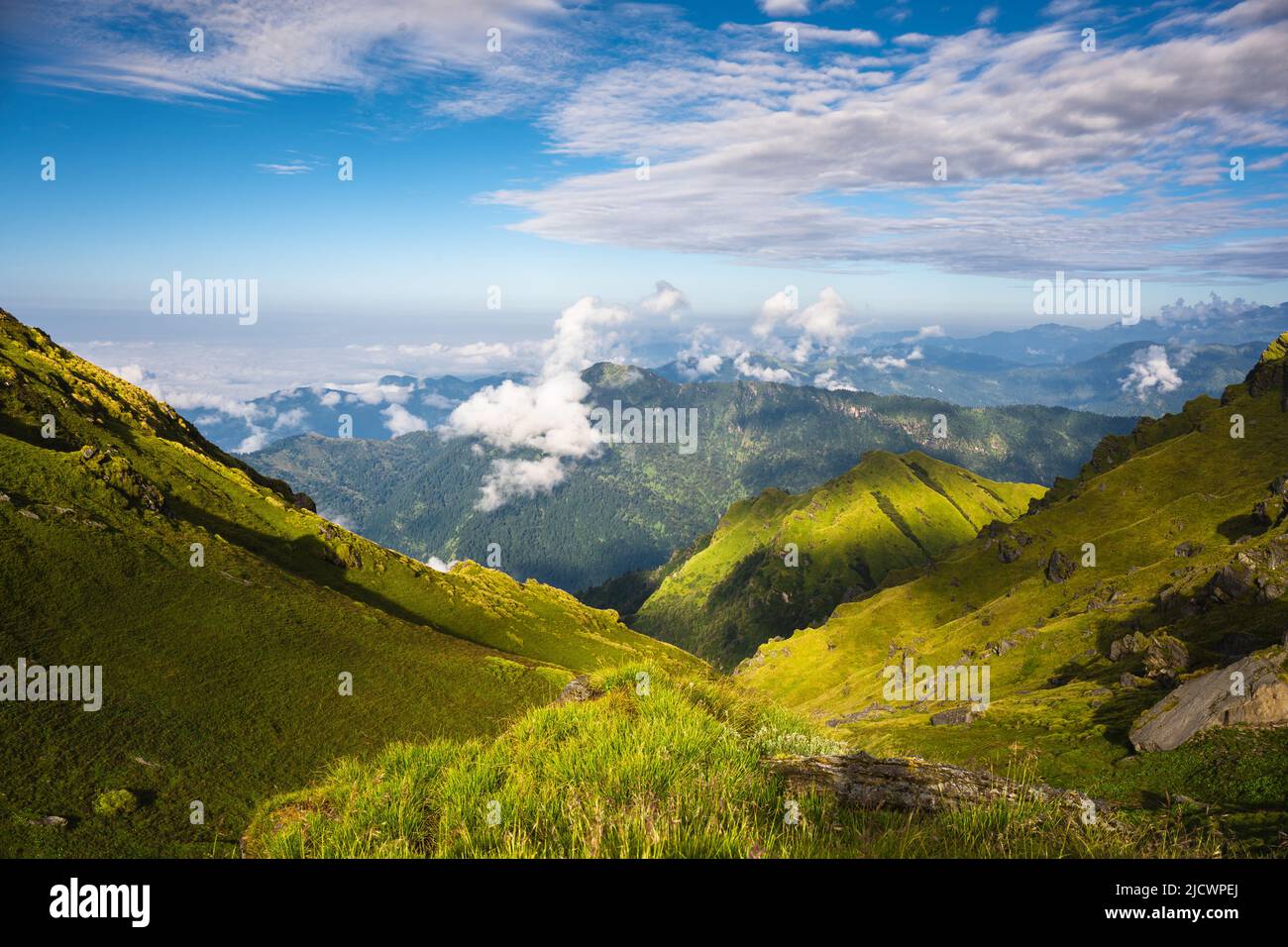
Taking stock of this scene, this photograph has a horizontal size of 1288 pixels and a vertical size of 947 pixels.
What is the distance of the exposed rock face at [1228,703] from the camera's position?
32469mm

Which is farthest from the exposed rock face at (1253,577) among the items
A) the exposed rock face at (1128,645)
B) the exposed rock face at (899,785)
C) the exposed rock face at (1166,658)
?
the exposed rock face at (899,785)

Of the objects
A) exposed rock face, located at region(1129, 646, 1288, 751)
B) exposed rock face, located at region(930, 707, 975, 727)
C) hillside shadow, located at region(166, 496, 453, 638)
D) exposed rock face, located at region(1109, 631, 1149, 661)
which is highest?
hillside shadow, located at region(166, 496, 453, 638)

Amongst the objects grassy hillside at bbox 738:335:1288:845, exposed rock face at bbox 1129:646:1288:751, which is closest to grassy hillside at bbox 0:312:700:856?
grassy hillside at bbox 738:335:1288:845

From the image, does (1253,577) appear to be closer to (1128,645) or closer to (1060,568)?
(1128,645)

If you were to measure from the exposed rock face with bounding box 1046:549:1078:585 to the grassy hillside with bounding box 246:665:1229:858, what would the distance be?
171832 millimetres

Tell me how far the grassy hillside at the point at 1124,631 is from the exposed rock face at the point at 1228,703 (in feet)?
5.19

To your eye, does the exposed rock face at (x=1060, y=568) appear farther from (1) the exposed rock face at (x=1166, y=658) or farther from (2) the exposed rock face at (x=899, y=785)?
(2) the exposed rock face at (x=899, y=785)

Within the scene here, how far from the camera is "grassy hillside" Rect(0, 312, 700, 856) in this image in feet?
79.3

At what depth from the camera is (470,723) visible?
40.6 meters

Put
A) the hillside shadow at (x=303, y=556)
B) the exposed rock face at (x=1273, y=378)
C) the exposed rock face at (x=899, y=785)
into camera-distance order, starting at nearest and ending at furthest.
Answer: the exposed rock face at (x=899, y=785) < the hillside shadow at (x=303, y=556) < the exposed rock face at (x=1273, y=378)

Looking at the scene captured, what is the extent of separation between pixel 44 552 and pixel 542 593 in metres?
74.8

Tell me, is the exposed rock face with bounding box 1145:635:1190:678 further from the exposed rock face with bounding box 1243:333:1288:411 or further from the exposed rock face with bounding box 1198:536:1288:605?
the exposed rock face with bounding box 1243:333:1288:411

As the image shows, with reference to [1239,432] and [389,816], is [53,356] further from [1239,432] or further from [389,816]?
[1239,432]
